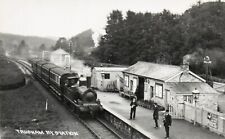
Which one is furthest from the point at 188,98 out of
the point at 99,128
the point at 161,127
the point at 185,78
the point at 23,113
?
the point at 23,113

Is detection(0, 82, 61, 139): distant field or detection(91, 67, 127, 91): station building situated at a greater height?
detection(91, 67, 127, 91): station building

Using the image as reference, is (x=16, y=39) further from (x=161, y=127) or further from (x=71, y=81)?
(x=161, y=127)

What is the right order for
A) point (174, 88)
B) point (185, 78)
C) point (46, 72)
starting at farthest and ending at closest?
1. point (46, 72)
2. point (185, 78)
3. point (174, 88)

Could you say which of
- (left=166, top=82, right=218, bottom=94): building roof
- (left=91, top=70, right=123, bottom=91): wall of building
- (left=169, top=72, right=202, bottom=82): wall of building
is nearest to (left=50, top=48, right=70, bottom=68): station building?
(left=91, top=70, right=123, bottom=91): wall of building

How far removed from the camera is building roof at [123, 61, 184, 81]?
26141mm

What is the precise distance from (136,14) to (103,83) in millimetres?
33604

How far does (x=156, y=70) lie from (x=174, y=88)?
4445 millimetres

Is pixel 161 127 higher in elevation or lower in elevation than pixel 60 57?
lower

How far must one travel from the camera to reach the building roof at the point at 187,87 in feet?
80.3

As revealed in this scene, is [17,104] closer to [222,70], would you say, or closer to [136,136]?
[136,136]

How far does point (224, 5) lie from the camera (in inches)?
1807

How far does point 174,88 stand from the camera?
24672 mm

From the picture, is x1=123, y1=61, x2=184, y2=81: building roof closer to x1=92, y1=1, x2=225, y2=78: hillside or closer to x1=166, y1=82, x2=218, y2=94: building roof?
x1=166, y1=82, x2=218, y2=94: building roof

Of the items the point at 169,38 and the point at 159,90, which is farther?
the point at 169,38
